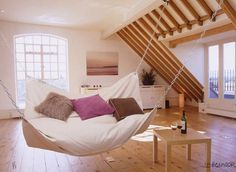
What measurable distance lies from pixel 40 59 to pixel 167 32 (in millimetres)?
3450

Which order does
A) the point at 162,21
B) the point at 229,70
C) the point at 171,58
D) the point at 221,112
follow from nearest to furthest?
the point at 162,21
the point at 229,70
the point at 221,112
the point at 171,58

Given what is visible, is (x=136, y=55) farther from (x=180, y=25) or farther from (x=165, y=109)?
(x=180, y=25)

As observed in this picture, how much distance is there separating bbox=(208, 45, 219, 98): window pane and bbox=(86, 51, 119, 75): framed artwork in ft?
8.62

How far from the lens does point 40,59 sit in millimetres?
5840

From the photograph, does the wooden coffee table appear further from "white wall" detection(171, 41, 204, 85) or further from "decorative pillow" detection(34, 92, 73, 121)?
"white wall" detection(171, 41, 204, 85)

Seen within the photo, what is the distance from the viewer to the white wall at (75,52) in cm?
527

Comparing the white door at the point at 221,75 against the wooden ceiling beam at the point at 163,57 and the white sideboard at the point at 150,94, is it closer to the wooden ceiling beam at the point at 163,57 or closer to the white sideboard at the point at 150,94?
the wooden ceiling beam at the point at 163,57

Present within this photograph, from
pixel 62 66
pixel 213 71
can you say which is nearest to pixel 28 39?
pixel 62 66

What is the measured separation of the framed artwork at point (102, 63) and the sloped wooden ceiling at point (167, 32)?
665 mm

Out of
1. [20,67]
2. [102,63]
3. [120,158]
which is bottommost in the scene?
[120,158]

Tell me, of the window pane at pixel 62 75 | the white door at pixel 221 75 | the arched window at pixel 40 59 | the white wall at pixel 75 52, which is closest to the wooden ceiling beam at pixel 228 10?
the white door at pixel 221 75

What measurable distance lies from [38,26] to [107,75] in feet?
7.57

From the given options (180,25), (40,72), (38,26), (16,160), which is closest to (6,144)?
(16,160)

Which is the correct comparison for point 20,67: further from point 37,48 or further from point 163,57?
point 163,57
